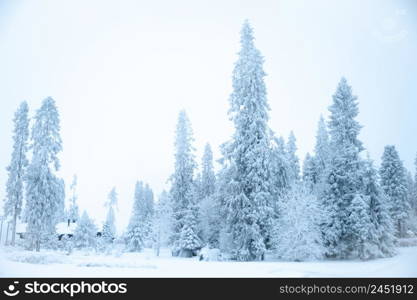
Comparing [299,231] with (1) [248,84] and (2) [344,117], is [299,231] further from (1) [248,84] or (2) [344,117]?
(1) [248,84]

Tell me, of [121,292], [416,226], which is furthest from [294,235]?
[416,226]

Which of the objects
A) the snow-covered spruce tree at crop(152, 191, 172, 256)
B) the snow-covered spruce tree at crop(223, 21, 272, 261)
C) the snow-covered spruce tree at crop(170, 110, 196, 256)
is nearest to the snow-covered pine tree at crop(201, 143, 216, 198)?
the snow-covered spruce tree at crop(152, 191, 172, 256)

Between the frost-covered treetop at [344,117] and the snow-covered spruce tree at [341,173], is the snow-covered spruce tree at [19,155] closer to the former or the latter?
the snow-covered spruce tree at [341,173]

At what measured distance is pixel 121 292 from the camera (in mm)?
12203

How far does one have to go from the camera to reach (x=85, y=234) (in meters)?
53.1

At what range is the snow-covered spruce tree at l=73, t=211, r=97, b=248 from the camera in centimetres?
5269

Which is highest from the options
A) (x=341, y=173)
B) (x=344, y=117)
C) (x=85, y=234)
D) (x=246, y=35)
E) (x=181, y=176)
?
(x=246, y=35)

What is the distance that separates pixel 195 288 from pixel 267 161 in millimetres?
16471

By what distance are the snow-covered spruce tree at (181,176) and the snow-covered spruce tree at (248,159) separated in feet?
43.2

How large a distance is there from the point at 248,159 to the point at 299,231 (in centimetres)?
687

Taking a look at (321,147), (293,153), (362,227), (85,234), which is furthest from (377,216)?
(85,234)

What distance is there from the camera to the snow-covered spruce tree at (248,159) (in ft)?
88.4

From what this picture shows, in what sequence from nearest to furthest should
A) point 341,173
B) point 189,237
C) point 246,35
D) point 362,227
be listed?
point 362,227 < point 246,35 < point 341,173 < point 189,237

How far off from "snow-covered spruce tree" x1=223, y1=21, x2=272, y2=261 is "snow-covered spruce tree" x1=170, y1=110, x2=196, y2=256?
13170mm
